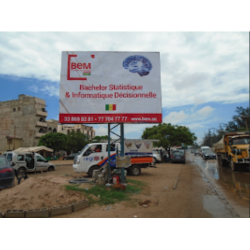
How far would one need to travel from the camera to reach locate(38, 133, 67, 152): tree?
34.9m

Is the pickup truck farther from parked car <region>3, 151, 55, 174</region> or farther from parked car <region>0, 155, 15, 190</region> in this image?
parked car <region>3, 151, 55, 174</region>

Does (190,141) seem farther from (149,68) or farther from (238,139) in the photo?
(149,68)

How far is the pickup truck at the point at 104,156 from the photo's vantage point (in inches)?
427

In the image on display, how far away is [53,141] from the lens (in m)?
35.0

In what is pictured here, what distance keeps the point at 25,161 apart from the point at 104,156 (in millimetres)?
6433

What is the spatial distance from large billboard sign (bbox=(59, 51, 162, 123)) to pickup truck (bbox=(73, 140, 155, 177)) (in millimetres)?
3215

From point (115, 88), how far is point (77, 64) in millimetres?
1899

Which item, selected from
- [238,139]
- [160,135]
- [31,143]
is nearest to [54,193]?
[238,139]

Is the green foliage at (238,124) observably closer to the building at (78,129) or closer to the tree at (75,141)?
the tree at (75,141)

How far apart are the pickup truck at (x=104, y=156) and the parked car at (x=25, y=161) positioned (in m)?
4.74

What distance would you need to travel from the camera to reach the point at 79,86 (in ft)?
24.3

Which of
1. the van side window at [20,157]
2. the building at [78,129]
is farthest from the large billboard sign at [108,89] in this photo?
the building at [78,129]

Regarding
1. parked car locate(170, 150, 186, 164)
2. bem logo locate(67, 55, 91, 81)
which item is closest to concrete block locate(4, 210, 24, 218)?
bem logo locate(67, 55, 91, 81)

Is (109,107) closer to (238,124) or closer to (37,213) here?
(37,213)
